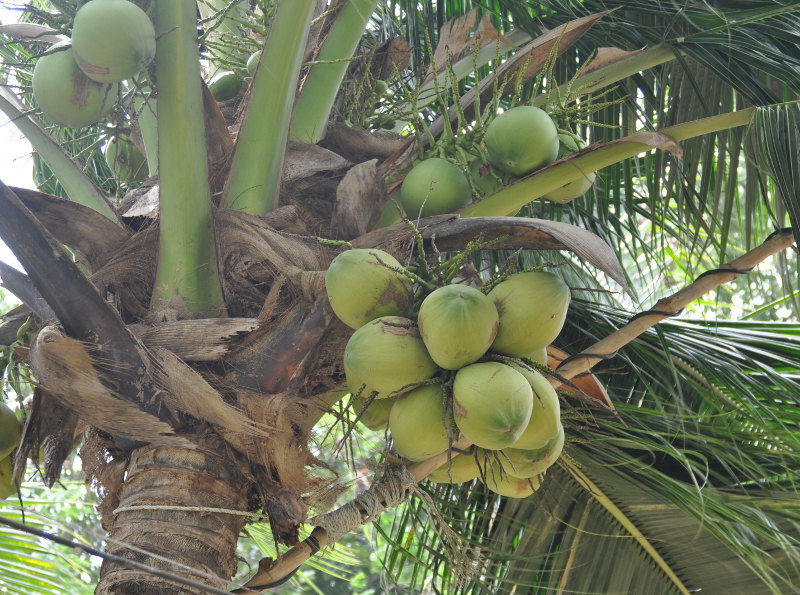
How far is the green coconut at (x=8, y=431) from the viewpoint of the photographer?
5.52ft

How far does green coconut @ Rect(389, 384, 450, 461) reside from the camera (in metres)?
1.24

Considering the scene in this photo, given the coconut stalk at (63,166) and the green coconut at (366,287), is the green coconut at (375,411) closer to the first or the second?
the green coconut at (366,287)

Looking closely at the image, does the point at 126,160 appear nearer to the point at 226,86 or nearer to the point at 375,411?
the point at 226,86

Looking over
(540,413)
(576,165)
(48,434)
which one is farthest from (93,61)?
(540,413)

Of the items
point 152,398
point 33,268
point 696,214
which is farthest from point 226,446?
point 696,214

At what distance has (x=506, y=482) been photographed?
57.9 inches

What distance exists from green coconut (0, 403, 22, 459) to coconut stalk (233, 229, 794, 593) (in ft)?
2.19

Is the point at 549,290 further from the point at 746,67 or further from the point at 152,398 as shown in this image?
the point at 746,67

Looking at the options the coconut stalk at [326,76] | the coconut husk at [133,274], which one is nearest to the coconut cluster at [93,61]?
the coconut husk at [133,274]

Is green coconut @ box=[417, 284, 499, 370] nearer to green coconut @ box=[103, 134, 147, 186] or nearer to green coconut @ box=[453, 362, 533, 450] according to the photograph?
green coconut @ box=[453, 362, 533, 450]

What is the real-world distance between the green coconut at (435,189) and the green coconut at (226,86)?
2.65 feet

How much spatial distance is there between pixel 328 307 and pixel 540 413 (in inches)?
17.8

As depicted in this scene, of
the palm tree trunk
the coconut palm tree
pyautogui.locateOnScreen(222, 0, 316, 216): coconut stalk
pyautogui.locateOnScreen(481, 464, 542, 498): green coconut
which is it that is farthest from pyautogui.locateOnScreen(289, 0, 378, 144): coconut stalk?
pyautogui.locateOnScreen(481, 464, 542, 498): green coconut

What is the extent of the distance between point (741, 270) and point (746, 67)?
822 mm
